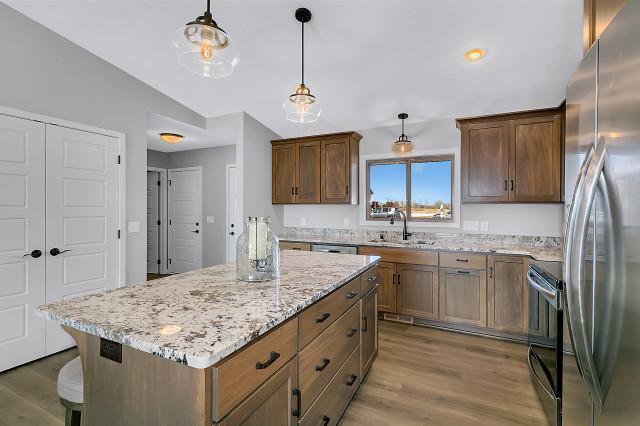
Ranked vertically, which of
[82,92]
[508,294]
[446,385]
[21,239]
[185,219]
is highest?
[82,92]

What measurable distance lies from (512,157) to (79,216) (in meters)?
4.53


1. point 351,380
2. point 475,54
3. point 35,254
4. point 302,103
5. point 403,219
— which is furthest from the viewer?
point 403,219

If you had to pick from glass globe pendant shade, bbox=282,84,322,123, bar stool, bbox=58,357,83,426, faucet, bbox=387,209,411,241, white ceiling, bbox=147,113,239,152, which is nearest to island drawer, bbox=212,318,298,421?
bar stool, bbox=58,357,83,426

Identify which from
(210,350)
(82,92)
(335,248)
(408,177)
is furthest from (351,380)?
(82,92)

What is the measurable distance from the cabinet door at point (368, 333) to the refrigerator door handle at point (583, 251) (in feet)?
4.24

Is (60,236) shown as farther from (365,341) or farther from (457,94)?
(457,94)

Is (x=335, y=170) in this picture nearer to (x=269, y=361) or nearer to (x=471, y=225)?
(x=471, y=225)

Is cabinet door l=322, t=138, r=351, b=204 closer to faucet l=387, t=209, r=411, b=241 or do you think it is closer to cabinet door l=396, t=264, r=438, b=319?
faucet l=387, t=209, r=411, b=241

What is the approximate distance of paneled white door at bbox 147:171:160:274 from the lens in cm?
612

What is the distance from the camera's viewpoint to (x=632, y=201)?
798mm

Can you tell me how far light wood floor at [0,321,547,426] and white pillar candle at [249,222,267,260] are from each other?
1.23 m

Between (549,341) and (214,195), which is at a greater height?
(214,195)

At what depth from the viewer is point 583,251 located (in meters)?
0.94

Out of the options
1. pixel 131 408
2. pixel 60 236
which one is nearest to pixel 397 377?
pixel 131 408
